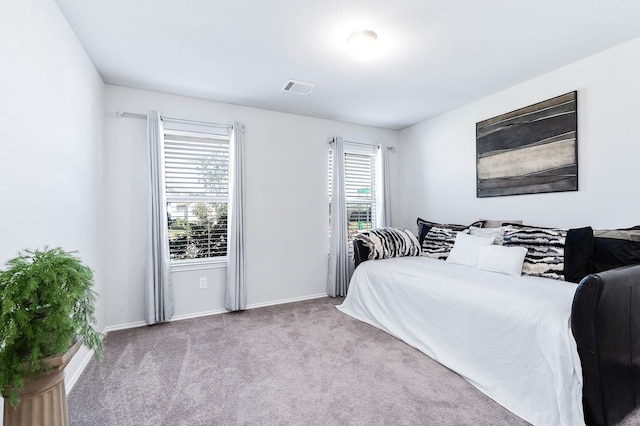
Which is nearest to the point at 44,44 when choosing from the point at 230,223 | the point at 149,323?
the point at 230,223

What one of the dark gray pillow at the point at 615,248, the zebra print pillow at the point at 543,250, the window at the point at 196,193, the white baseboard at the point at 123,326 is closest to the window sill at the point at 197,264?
the window at the point at 196,193

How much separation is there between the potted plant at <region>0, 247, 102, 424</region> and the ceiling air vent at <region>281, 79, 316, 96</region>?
2.44m

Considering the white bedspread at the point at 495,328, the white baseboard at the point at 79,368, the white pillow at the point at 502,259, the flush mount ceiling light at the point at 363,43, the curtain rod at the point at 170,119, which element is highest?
the flush mount ceiling light at the point at 363,43

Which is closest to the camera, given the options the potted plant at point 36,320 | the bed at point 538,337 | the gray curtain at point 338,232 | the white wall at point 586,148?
the potted plant at point 36,320

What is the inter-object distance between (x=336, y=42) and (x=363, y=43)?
0.73 feet

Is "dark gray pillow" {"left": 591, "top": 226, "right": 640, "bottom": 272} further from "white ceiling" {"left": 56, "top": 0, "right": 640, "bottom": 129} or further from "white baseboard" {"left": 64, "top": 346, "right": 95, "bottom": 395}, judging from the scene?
"white baseboard" {"left": 64, "top": 346, "right": 95, "bottom": 395}

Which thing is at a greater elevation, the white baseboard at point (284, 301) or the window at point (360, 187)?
the window at point (360, 187)

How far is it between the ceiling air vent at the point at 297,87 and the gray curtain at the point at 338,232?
0.98m

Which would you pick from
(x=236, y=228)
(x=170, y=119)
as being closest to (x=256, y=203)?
(x=236, y=228)

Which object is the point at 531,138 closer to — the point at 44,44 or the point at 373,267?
the point at 373,267

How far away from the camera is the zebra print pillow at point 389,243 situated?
3441 millimetres

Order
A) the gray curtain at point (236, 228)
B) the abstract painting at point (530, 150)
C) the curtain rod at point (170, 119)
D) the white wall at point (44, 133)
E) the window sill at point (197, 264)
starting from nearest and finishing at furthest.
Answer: the white wall at point (44, 133) < the abstract painting at point (530, 150) < the curtain rod at point (170, 119) < the window sill at point (197, 264) < the gray curtain at point (236, 228)

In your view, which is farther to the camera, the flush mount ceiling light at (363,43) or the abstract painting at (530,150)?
the abstract painting at (530,150)

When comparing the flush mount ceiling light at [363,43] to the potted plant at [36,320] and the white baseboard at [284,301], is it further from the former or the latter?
the white baseboard at [284,301]
